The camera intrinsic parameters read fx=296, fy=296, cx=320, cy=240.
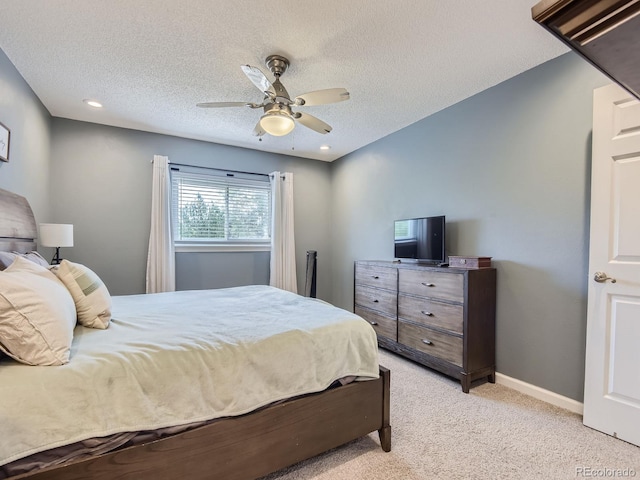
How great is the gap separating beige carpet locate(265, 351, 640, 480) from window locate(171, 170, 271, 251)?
120 inches

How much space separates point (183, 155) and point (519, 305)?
13.6ft

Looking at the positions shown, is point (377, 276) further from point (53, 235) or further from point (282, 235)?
point (53, 235)

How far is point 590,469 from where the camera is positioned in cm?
157

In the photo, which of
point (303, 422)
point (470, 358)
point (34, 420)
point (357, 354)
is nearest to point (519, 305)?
point (470, 358)

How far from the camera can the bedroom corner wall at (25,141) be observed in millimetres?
2268

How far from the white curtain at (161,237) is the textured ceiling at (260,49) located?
79 centimetres

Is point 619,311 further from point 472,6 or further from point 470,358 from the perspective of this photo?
point 472,6

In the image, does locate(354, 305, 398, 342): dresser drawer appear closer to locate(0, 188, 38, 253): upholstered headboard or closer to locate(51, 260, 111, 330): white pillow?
locate(51, 260, 111, 330): white pillow

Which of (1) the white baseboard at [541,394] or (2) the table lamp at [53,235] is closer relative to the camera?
(1) the white baseboard at [541,394]

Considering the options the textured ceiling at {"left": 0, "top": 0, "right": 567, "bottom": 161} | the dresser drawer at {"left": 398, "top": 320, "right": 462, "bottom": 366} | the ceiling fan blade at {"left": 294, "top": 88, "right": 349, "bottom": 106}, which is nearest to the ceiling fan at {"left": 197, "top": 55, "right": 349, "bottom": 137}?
the ceiling fan blade at {"left": 294, "top": 88, "right": 349, "bottom": 106}

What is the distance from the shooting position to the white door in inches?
70.0

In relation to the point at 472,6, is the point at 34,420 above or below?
below

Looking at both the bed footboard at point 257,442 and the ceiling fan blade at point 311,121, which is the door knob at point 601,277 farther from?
the ceiling fan blade at point 311,121

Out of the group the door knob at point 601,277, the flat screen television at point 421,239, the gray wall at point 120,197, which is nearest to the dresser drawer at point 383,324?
the flat screen television at point 421,239
